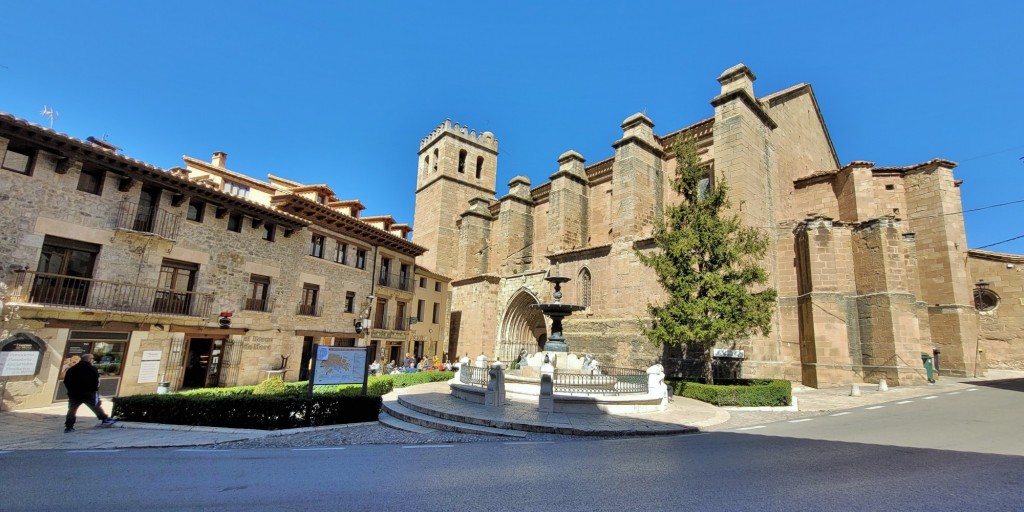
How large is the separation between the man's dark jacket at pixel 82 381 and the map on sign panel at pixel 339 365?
12.8 feet

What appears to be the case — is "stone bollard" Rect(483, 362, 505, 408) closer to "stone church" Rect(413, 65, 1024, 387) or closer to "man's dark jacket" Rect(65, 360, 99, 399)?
"man's dark jacket" Rect(65, 360, 99, 399)

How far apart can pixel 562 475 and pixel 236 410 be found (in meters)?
7.09

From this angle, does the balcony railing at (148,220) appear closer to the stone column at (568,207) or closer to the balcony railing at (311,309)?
the balcony railing at (311,309)

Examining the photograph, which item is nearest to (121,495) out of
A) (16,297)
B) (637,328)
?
(16,297)

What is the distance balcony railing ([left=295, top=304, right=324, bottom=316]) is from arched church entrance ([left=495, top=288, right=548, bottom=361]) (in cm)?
1022

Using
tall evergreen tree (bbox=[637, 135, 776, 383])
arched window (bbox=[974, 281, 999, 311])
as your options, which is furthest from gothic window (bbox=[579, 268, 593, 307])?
arched window (bbox=[974, 281, 999, 311])

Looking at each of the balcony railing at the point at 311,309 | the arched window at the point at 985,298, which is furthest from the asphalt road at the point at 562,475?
the arched window at the point at 985,298

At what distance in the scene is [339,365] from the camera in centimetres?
962

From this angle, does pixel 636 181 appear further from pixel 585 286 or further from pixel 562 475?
pixel 562 475

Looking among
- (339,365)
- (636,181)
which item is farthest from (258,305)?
(636,181)

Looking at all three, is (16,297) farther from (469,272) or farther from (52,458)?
(469,272)

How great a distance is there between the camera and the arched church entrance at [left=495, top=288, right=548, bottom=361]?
971 inches

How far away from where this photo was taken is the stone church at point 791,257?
1595 cm

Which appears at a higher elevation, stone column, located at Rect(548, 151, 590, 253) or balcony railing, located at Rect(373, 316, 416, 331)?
stone column, located at Rect(548, 151, 590, 253)
